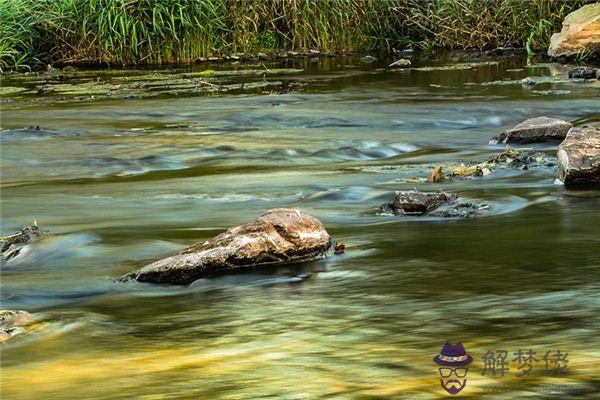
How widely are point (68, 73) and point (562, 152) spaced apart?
A: 31.7 feet

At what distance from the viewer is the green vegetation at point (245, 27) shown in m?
14.8

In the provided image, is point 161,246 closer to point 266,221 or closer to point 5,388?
point 266,221

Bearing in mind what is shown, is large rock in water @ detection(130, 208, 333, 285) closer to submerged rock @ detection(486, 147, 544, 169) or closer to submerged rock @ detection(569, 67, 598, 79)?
submerged rock @ detection(486, 147, 544, 169)

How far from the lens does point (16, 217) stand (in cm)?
528

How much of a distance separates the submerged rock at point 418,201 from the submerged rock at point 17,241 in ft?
Answer: 4.97

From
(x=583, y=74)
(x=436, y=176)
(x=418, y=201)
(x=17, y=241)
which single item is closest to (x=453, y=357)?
(x=418, y=201)

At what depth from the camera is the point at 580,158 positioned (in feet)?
17.8

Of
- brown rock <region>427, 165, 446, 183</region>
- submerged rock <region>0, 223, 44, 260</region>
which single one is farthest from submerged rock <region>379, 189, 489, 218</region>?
submerged rock <region>0, 223, 44, 260</region>

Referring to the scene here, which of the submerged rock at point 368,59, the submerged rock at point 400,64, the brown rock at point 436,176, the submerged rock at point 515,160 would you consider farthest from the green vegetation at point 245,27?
the brown rock at point 436,176

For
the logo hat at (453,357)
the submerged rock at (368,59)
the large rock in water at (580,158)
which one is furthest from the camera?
the submerged rock at (368,59)

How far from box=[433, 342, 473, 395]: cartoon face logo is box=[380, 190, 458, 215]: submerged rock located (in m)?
2.20

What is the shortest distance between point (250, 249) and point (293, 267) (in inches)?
6.5

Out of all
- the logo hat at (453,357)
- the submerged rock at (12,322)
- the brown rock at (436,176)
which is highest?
the logo hat at (453,357)

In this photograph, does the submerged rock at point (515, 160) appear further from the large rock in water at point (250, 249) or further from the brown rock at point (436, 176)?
the large rock in water at point (250, 249)
